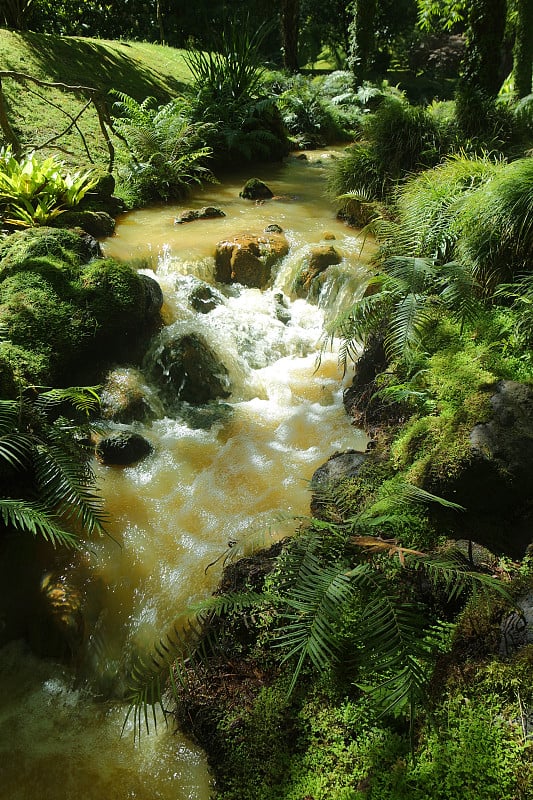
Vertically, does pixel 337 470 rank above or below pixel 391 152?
below

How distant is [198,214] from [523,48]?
6176 millimetres

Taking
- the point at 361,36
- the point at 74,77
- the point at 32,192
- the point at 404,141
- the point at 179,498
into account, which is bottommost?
the point at 179,498

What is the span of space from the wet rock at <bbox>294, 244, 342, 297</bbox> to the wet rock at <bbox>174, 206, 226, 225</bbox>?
2184 millimetres

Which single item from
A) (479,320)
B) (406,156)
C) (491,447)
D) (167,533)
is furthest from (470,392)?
(406,156)

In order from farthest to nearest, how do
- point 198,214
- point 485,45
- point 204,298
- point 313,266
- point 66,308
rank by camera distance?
1. point 198,214
2. point 485,45
3. point 313,266
4. point 204,298
5. point 66,308

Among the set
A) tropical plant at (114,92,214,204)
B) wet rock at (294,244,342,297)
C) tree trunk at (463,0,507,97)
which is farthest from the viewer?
tropical plant at (114,92,214,204)

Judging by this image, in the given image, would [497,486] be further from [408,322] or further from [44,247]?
[44,247]

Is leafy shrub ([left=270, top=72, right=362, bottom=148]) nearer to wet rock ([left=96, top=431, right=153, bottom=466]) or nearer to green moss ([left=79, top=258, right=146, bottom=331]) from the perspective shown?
green moss ([left=79, top=258, right=146, bottom=331])

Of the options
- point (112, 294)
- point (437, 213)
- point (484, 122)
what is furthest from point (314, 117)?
point (112, 294)

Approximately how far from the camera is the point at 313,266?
21.2 ft

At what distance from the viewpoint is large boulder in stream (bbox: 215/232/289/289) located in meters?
6.62

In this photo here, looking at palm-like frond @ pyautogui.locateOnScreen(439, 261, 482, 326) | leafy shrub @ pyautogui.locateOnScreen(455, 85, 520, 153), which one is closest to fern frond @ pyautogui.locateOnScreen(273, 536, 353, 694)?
palm-like frond @ pyautogui.locateOnScreen(439, 261, 482, 326)

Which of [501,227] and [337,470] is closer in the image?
[337,470]

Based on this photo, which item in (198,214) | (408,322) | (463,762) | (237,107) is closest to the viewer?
(463,762)
